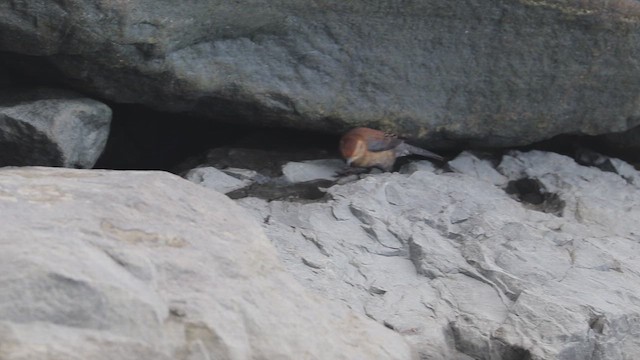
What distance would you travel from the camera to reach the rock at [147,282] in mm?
2326

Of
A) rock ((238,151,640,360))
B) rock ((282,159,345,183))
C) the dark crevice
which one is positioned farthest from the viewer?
the dark crevice

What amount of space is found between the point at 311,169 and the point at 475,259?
3.96ft

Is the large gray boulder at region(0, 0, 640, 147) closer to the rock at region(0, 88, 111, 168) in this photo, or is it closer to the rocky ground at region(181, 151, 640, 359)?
the rock at region(0, 88, 111, 168)

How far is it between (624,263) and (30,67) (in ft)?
9.31

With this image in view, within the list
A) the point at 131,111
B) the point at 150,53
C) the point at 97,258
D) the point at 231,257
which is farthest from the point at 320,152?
the point at 97,258

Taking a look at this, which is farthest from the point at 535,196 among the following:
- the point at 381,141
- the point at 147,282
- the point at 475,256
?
the point at 147,282

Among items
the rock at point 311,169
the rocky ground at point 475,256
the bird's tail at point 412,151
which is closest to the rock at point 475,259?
the rocky ground at point 475,256

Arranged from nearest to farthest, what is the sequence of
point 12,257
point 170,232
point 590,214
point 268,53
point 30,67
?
point 12,257 → point 170,232 → point 30,67 → point 268,53 → point 590,214

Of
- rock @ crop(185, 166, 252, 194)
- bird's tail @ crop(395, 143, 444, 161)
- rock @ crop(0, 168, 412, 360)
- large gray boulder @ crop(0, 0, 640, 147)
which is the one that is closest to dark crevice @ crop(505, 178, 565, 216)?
large gray boulder @ crop(0, 0, 640, 147)

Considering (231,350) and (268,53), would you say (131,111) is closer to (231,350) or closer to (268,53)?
(268,53)

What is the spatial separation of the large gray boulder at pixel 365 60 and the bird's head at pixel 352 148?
0.33ft

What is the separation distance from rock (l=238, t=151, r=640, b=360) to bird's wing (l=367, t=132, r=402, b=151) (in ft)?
0.66

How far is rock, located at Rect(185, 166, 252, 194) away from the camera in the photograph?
4.38 metres

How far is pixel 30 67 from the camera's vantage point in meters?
4.00
